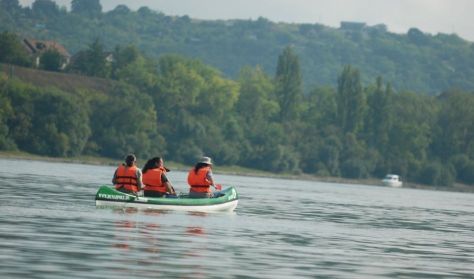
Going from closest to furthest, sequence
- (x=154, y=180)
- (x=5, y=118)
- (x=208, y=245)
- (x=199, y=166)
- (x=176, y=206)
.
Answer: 1. (x=208, y=245)
2. (x=176, y=206)
3. (x=154, y=180)
4. (x=199, y=166)
5. (x=5, y=118)

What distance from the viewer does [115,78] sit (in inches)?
7756

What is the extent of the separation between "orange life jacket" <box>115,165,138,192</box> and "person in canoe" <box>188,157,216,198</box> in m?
3.62

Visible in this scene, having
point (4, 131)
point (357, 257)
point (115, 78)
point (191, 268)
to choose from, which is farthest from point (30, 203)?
point (115, 78)

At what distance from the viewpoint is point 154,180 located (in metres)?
50.5

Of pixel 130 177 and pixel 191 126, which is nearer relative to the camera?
pixel 130 177

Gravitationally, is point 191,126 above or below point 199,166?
above

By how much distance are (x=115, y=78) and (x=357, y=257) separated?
164 meters

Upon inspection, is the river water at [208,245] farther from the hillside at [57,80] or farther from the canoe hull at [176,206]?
the hillside at [57,80]

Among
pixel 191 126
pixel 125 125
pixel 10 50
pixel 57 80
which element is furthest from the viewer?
pixel 10 50

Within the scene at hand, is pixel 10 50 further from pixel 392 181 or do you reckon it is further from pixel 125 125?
pixel 392 181

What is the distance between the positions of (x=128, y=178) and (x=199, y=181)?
13.9ft

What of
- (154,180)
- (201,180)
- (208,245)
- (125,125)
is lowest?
(208,245)

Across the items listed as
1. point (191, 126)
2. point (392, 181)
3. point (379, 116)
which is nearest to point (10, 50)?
point (191, 126)

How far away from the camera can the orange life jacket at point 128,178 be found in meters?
49.3
